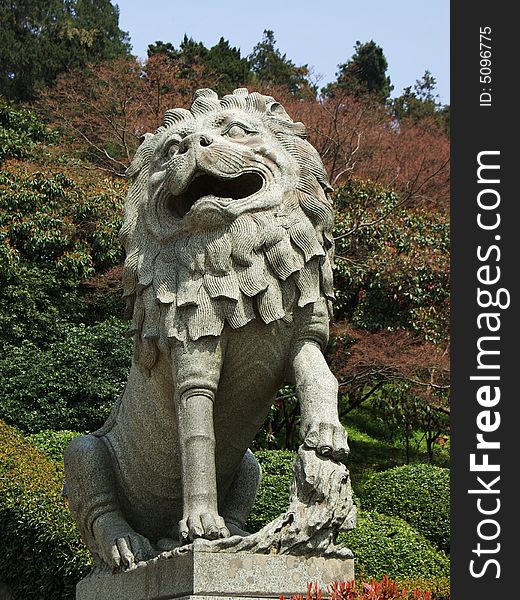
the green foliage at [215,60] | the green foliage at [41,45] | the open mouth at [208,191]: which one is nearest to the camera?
the open mouth at [208,191]

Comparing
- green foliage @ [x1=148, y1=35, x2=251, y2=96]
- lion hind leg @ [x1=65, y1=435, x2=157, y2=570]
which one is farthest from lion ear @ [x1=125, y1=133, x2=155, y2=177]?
green foliage @ [x1=148, y1=35, x2=251, y2=96]

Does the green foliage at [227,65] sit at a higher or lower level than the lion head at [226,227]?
higher

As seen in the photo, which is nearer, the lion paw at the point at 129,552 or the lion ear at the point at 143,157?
the lion paw at the point at 129,552

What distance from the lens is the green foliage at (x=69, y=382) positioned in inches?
471

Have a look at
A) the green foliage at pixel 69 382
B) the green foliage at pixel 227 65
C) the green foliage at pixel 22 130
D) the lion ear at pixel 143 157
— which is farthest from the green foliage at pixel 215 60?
the lion ear at pixel 143 157

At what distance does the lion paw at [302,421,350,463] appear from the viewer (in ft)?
12.2

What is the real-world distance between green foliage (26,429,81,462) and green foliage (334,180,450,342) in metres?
6.18

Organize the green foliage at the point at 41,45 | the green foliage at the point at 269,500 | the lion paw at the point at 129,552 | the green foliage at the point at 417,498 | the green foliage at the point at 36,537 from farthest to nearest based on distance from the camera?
the green foliage at the point at 41,45 < the green foliage at the point at 417,498 < the green foliage at the point at 269,500 < the green foliage at the point at 36,537 < the lion paw at the point at 129,552

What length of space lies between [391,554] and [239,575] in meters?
5.13

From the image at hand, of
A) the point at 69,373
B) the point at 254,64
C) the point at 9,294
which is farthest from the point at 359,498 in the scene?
the point at 254,64

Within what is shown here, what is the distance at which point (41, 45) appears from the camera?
25.9 meters

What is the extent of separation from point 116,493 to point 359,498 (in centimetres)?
688

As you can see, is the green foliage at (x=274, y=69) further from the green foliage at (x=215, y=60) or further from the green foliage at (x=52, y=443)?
the green foliage at (x=52, y=443)

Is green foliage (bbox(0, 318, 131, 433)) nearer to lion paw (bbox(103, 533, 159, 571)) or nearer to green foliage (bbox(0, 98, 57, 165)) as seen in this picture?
green foliage (bbox(0, 98, 57, 165))
